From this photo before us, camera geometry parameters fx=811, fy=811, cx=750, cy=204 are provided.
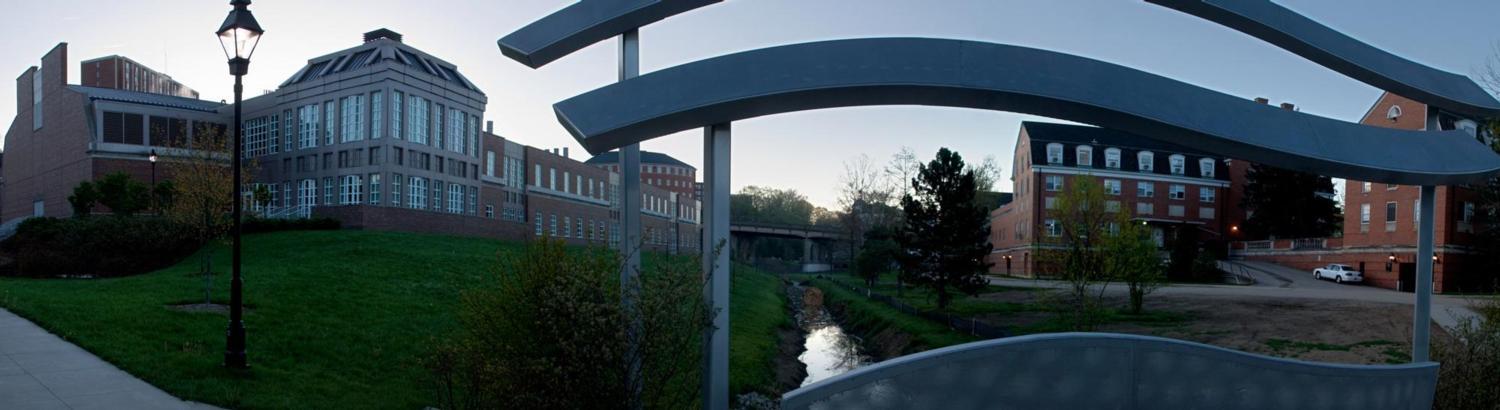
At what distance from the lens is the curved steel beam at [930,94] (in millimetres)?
5727

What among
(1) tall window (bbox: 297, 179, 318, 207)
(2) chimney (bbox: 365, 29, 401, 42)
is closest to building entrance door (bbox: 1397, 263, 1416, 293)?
(2) chimney (bbox: 365, 29, 401, 42)

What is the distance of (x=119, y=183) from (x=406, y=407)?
32.9 meters

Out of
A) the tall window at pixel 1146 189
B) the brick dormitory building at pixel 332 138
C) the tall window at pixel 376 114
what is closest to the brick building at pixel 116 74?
the brick dormitory building at pixel 332 138

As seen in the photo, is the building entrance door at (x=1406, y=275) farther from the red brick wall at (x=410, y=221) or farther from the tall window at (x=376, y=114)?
the tall window at (x=376, y=114)

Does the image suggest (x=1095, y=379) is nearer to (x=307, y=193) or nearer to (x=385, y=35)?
(x=385, y=35)

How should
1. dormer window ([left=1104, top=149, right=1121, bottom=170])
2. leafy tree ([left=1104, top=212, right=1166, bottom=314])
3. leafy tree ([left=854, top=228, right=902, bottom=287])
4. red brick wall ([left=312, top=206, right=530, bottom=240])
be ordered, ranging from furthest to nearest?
dormer window ([left=1104, top=149, right=1121, bottom=170]) → leafy tree ([left=854, top=228, right=902, bottom=287]) → red brick wall ([left=312, top=206, right=530, bottom=240]) → leafy tree ([left=1104, top=212, right=1166, bottom=314])

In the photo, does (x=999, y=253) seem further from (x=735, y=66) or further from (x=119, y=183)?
(x=735, y=66)

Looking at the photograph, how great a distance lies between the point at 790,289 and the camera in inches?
2270

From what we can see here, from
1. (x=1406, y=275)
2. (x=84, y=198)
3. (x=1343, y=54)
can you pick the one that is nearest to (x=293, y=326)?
(x=1343, y=54)

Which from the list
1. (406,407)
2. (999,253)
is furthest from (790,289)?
(406,407)

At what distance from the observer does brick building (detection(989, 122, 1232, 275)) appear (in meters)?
53.2

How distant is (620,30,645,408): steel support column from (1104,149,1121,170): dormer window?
182ft

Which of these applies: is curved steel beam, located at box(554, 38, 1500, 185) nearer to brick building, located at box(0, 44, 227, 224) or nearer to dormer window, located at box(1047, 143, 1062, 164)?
brick building, located at box(0, 44, 227, 224)

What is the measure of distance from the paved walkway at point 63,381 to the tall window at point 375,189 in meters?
29.3
